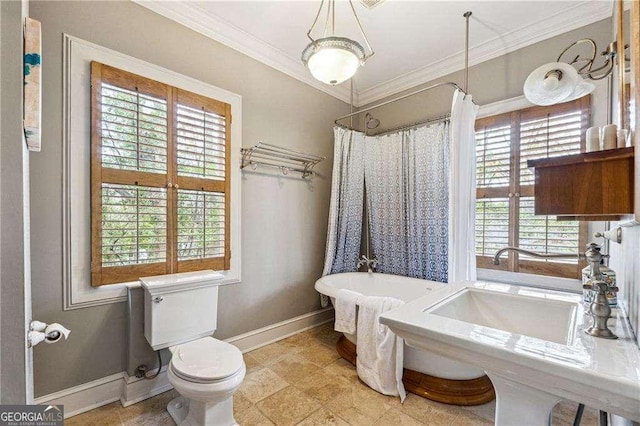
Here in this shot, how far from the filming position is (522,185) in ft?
7.66

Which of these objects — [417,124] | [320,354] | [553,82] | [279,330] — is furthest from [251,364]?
[417,124]

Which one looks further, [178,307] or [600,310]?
[178,307]

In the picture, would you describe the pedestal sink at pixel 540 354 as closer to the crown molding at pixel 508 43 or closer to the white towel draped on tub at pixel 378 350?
the white towel draped on tub at pixel 378 350

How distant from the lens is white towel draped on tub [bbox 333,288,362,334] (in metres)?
2.21

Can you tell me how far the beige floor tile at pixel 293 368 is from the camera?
2.12 metres

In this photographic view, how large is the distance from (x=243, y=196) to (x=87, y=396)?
1679 millimetres

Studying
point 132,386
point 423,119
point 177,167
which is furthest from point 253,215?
point 423,119

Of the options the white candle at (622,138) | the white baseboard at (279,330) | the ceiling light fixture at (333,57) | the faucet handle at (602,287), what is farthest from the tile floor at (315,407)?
the ceiling light fixture at (333,57)

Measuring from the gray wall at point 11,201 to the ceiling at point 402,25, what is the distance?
1.62m

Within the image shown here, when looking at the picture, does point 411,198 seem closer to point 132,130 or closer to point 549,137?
point 549,137

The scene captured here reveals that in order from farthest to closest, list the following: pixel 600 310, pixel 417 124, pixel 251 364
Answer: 1. pixel 417 124
2. pixel 251 364
3. pixel 600 310

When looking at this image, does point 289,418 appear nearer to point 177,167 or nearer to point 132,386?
point 132,386

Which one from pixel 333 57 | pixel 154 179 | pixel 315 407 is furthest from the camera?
pixel 154 179

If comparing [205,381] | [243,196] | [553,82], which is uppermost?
[553,82]
